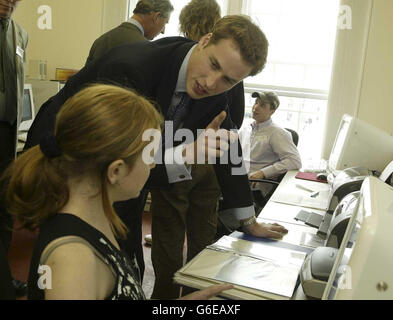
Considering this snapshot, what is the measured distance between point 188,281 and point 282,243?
462mm

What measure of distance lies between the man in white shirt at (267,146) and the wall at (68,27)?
1762 millimetres

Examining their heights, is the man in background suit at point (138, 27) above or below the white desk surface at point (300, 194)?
above

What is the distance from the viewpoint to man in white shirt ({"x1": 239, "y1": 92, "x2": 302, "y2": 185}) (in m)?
2.97

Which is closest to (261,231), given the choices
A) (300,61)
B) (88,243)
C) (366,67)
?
(88,243)

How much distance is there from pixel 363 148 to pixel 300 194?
450mm

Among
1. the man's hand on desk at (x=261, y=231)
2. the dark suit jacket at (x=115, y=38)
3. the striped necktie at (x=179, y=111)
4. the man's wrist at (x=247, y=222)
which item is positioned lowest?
the man's hand on desk at (x=261, y=231)

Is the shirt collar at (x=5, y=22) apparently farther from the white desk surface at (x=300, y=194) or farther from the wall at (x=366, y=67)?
the wall at (x=366, y=67)

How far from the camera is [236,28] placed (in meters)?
1.19

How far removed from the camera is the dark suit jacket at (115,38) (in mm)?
2072

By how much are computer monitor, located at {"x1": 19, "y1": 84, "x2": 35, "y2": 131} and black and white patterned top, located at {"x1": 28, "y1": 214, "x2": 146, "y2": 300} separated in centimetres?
270

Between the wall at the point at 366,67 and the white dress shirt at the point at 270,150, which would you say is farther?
the wall at the point at 366,67

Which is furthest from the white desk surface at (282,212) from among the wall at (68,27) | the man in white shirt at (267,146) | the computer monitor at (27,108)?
the wall at (68,27)

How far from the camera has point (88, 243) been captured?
79 cm

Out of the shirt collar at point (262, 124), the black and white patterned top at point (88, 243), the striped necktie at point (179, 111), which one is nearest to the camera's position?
the black and white patterned top at point (88, 243)
